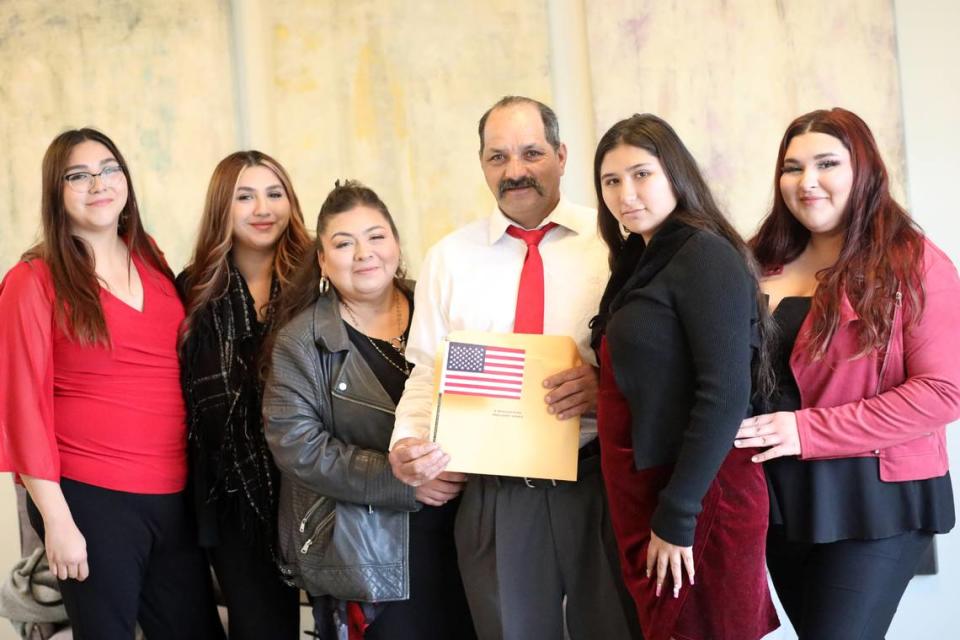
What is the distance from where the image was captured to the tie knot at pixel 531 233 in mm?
2416

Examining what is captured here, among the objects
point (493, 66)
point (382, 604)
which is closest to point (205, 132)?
point (493, 66)

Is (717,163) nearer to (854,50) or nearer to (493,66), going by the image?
(854,50)

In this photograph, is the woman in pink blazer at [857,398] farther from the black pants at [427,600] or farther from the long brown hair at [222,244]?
the long brown hair at [222,244]

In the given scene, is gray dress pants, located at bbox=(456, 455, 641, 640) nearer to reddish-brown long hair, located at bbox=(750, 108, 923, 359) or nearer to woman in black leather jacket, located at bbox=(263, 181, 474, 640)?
woman in black leather jacket, located at bbox=(263, 181, 474, 640)

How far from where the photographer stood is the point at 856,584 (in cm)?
202

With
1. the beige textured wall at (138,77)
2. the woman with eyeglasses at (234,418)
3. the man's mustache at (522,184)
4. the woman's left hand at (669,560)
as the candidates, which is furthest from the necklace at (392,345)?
the beige textured wall at (138,77)

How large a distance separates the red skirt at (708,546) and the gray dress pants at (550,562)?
28 centimetres

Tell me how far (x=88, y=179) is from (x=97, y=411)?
0.70 metres

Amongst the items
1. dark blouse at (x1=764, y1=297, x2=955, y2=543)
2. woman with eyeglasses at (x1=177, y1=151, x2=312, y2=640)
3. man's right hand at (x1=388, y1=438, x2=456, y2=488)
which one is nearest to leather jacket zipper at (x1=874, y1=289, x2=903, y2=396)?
dark blouse at (x1=764, y1=297, x2=955, y2=543)

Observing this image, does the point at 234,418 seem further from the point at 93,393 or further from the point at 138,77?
the point at 138,77

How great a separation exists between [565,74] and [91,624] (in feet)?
8.63

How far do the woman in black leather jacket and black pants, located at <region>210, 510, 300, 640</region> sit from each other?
0.17 metres

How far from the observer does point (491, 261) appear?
2.44 metres

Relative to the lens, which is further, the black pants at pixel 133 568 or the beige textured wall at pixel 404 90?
the beige textured wall at pixel 404 90
